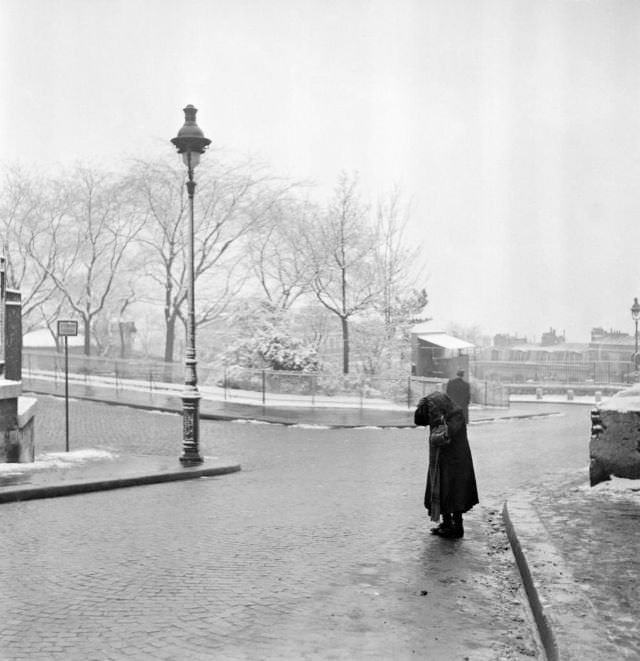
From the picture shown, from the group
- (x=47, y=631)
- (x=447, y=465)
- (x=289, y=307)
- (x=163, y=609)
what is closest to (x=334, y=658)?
(x=163, y=609)

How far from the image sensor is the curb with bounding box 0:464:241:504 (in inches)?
405

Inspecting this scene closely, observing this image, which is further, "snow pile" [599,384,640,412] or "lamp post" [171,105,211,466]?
"lamp post" [171,105,211,466]

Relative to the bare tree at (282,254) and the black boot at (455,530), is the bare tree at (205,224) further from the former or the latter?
the black boot at (455,530)

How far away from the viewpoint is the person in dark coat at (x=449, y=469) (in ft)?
26.5

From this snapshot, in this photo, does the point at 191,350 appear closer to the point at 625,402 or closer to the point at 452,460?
the point at 452,460

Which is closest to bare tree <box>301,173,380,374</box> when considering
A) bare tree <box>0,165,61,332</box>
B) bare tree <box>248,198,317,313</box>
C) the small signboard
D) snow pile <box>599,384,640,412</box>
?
bare tree <box>248,198,317,313</box>

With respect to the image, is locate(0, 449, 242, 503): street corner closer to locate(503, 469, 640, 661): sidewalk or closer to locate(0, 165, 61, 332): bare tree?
locate(503, 469, 640, 661): sidewalk

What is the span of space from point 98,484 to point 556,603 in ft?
24.7

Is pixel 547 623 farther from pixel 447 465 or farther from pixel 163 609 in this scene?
pixel 447 465

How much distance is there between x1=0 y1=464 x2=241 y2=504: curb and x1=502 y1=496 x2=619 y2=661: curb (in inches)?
234

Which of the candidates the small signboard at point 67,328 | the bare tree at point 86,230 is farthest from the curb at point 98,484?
the bare tree at point 86,230

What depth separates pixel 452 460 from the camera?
26.5ft

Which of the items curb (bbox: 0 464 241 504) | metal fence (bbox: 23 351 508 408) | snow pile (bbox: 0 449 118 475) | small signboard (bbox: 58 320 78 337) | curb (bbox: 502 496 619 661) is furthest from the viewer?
metal fence (bbox: 23 351 508 408)

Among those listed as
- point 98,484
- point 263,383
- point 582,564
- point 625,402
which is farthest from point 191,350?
point 263,383
